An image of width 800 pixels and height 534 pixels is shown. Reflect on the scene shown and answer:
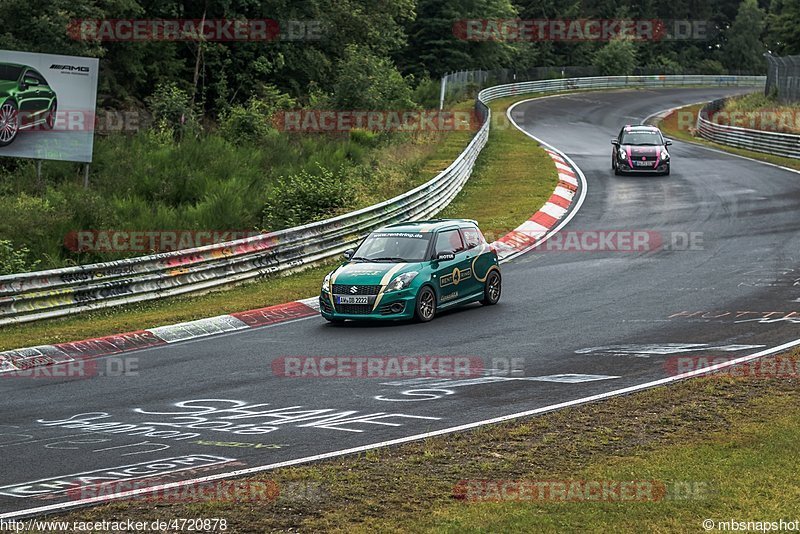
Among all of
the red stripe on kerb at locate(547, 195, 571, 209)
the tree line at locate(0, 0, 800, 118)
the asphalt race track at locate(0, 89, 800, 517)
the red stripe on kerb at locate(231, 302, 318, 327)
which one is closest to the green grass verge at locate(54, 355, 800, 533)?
the asphalt race track at locate(0, 89, 800, 517)

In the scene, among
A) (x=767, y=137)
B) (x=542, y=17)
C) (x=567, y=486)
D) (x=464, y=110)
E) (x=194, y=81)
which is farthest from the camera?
(x=542, y=17)

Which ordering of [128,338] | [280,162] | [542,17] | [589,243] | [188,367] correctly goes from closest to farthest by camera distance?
[188,367]
[128,338]
[589,243]
[280,162]
[542,17]

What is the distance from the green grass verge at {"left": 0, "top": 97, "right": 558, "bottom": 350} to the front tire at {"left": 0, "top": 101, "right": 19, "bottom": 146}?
9.01m

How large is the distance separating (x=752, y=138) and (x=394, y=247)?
3141 centimetres

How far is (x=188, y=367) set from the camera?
14.7m

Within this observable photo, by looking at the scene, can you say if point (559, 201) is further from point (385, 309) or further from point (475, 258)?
point (385, 309)

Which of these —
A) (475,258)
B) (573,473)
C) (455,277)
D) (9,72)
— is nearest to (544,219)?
(475,258)

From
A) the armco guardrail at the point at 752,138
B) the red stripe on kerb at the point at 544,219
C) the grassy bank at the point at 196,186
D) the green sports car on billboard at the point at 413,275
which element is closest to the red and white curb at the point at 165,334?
the green sports car on billboard at the point at 413,275

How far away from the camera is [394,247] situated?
18625 mm

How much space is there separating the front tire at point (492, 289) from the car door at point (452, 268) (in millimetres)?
439

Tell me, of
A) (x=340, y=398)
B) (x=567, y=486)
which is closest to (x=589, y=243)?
(x=340, y=398)

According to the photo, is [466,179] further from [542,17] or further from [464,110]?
[542,17]

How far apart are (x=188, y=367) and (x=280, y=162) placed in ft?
64.4

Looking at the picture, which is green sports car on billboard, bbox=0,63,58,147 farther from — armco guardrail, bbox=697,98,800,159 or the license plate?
armco guardrail, bbox=697,98,800,159
